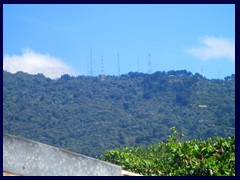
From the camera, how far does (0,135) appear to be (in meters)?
3.51

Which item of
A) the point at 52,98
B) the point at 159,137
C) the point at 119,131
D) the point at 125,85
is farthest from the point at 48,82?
the point at 159,137

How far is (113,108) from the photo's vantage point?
65000mm

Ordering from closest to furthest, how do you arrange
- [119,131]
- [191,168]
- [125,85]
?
[191,168] → [119,131] → [125,85]

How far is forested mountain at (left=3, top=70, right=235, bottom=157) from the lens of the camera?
49.9 meters

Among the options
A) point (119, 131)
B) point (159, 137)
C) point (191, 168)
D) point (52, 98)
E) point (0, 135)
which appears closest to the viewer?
point (0, 135)

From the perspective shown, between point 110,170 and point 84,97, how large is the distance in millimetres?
64005

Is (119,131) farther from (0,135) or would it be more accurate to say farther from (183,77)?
(0,135)

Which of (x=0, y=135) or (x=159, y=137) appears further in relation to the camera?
(x=159, y=137)

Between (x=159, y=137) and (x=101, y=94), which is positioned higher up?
A: (x=101, y=94)

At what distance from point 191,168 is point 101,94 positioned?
61.6m

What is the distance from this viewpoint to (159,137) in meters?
50.3

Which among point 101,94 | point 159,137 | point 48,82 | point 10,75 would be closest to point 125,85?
point 101,94

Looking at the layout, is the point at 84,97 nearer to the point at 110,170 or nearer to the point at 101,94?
the point at 101,94

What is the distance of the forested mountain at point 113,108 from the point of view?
49875 mm
